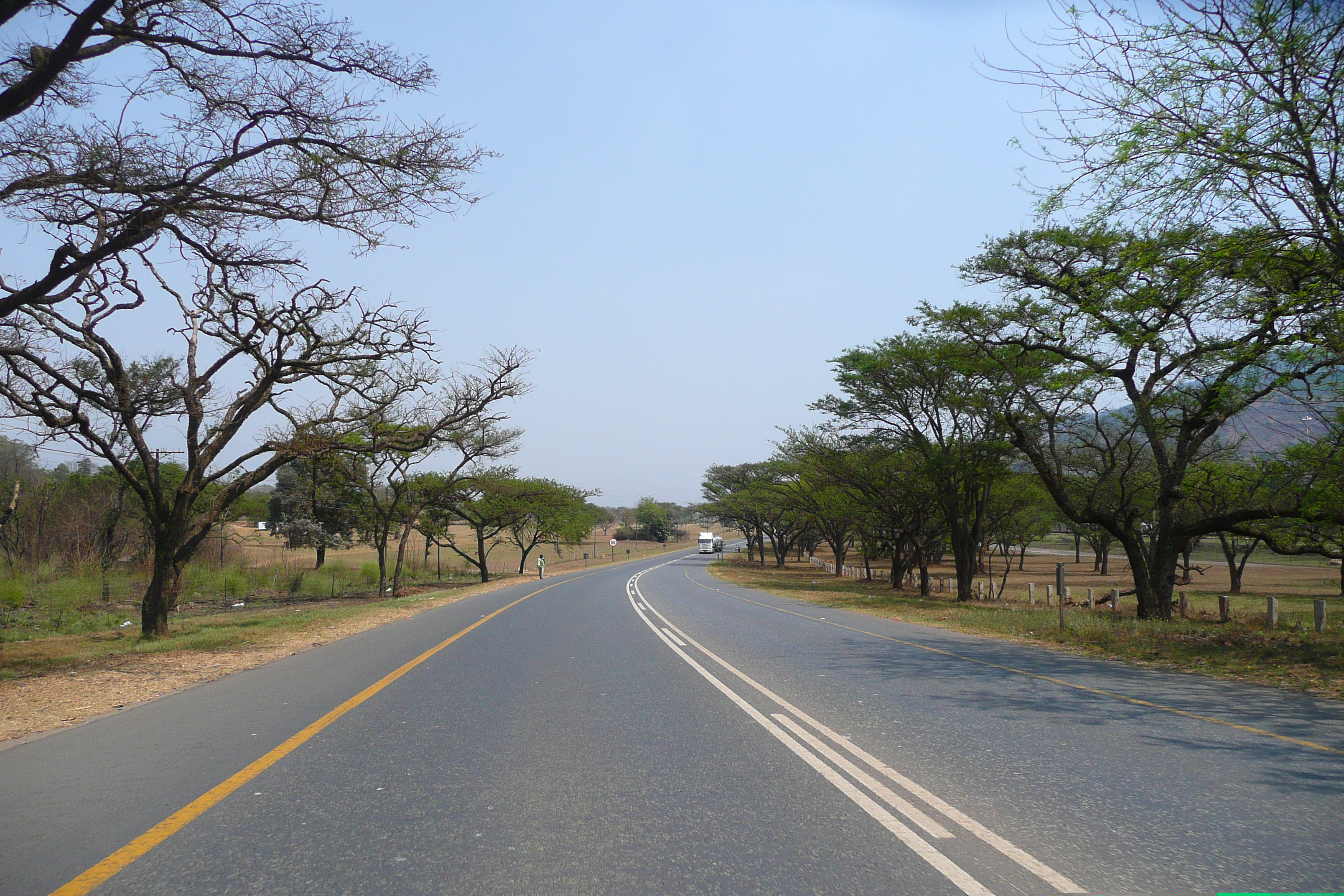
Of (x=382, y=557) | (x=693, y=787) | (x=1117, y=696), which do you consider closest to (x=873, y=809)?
(x=693, y=787)

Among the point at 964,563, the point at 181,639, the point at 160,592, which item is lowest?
the point at 181,639

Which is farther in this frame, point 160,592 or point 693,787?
point 160,592

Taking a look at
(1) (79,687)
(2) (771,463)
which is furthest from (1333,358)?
(2) (771,463)

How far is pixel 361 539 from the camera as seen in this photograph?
155 ft

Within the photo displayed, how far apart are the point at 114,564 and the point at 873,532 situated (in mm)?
41956

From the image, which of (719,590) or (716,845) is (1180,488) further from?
(716,845)

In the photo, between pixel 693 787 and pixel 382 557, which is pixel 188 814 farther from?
pixel 382 557

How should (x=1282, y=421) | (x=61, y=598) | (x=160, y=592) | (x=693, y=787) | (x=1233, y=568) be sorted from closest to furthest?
(x=693, y=787)
(x=1282, y=421)
(x=160, y=592)
(x=61, y=598)
(x=1233, y=568)

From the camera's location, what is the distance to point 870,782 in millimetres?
5398

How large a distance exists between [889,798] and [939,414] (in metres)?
29.2

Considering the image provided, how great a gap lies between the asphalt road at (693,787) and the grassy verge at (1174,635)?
65.1 inches

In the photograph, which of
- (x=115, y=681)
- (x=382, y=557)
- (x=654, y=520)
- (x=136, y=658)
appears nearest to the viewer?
(x=115, y=681)

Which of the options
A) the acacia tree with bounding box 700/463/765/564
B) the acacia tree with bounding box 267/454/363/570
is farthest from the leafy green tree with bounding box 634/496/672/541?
the acacia tree with bounding box 267/454/363/570

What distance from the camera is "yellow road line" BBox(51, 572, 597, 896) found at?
3818 mm
